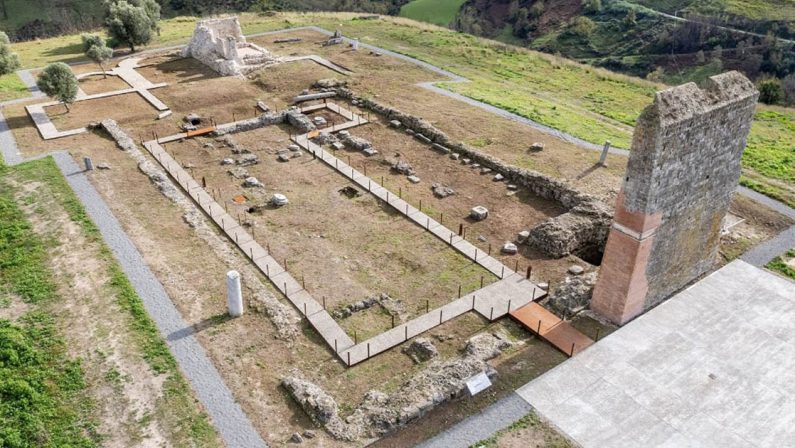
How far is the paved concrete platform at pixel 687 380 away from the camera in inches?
525

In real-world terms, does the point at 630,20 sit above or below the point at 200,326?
above

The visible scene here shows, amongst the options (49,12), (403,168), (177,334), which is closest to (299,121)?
(403,168)

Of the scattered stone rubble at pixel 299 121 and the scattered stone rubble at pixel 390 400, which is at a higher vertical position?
the scattered stone rubble at pixel 299 121

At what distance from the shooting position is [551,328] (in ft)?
54.7

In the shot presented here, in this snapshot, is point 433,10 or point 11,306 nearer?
point 11,306

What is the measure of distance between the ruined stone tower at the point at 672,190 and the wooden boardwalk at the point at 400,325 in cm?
292

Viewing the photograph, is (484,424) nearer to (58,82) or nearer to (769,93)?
(58,82)

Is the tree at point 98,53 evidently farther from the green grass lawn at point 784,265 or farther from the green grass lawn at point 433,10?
the green grass lawn at point 433,10

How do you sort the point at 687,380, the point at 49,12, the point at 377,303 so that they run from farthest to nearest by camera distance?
the point at 49,12 < the point at 377,303 < the point at 687,380

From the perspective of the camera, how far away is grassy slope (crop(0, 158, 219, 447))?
44.0 feet

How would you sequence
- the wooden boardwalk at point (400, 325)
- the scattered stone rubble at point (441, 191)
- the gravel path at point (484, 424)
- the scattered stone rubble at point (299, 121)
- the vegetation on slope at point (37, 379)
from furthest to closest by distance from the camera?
1. the scattered stone rubble at point (299, 121)
2. the scattered stone rubble at point (441, 191)
3. the wooden boardwalk at point (400, 325)
4. the gravel path at point (484, 424)
5. the vegetation on slope at point (37, 379)

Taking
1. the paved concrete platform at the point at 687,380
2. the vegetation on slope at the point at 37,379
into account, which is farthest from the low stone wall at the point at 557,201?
the vegetation on slope at the point at 37,379

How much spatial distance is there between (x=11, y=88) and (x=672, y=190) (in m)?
40.0

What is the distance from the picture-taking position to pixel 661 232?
16266mm
